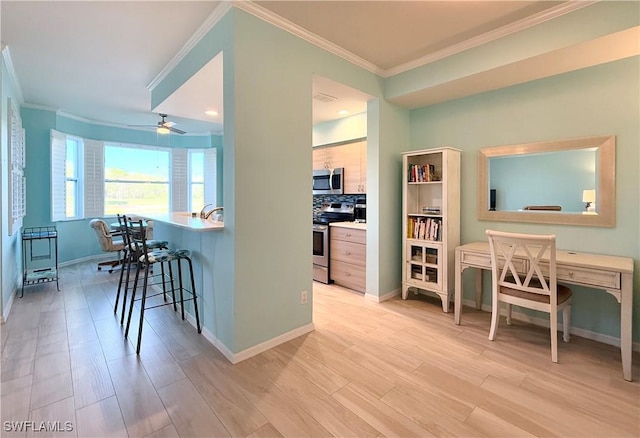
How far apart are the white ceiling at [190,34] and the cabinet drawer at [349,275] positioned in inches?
82.8

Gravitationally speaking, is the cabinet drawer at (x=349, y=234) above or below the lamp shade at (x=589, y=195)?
below

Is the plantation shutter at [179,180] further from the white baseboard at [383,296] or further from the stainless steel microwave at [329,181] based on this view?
the white baseboard at [383,296]

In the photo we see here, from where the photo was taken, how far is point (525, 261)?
252cm

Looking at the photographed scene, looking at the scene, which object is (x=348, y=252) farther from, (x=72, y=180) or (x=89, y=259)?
(x=72, y=180)

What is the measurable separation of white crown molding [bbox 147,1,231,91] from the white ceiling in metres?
0.02

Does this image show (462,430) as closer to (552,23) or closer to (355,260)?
(355,260)

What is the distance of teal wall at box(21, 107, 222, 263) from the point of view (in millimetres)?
4719

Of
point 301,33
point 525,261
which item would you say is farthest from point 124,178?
point 525,261

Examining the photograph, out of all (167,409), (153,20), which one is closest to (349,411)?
(167,409)

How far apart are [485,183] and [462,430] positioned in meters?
2.52

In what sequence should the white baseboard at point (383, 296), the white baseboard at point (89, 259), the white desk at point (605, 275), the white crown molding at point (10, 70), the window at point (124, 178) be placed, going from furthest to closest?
the white baseboard at point (89, 259) → the window at point (124, 178) → the white baseboard at point (383, 296) → the white crown molding at point (10, 70) → the white desk at point (605, 275)

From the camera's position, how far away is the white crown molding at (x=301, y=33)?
2.26m

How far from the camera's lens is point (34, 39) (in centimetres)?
272

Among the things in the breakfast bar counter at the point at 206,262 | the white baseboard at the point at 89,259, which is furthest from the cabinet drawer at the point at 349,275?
the white baseboard at the point at 89,259
